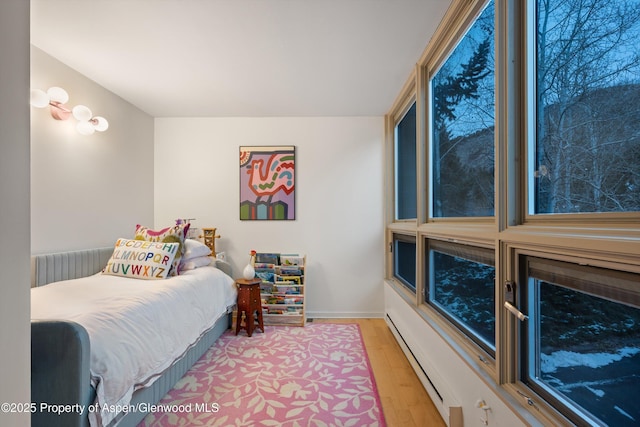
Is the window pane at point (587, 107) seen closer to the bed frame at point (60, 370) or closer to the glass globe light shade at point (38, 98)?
the bed frame at point (60, 370)

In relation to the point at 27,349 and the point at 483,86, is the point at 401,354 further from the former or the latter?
the point at 27,349

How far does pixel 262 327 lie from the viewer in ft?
9.95

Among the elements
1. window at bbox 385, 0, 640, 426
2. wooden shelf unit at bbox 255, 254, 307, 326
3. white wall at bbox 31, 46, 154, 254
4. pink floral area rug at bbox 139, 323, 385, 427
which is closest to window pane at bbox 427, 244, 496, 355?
window at bbox 385, 0, 640, 426

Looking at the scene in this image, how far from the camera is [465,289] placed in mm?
1734

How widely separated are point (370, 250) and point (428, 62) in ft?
6.67

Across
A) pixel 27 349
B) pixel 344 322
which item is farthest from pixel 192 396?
pixel 344 322

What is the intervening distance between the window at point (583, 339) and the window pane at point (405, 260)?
1.50 meters

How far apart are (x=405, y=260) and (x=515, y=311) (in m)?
1.91

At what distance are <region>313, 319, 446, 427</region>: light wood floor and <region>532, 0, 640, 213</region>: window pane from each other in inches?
53.0

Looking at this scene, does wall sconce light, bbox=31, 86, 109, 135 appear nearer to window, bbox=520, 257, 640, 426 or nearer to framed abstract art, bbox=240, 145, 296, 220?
framed abstract art, bbox=240, 145, 296, 220

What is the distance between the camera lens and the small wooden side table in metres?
2.97

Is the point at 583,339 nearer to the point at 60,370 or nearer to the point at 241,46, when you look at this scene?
the point at 60,370

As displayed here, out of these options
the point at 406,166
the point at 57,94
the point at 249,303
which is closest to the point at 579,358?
the point at 406,166

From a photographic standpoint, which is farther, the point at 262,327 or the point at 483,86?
the point at 262,327
